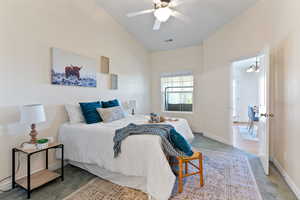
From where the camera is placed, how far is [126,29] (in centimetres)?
445

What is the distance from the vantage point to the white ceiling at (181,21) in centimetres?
322

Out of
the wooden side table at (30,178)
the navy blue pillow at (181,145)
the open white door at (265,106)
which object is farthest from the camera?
the open white door at (265,106)

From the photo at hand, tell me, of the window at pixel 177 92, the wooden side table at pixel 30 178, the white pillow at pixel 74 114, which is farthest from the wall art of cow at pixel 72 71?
the window at pixel 177 92

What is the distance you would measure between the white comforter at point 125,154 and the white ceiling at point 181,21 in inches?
101

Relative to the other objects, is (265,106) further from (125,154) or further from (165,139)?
(125,154)

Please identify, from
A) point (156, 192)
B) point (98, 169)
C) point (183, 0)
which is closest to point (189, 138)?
point (156, 192)

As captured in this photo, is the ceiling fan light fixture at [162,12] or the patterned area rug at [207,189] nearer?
the patterned area rug at [207,189]

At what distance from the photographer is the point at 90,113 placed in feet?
9.31

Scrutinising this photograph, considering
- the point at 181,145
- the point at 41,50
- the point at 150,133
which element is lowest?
the point at 181,145

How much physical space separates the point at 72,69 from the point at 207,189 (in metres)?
2.98

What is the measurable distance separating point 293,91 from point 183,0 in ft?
8.03

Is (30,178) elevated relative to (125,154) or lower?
lower

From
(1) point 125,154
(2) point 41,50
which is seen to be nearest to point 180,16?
(2) point 41,50

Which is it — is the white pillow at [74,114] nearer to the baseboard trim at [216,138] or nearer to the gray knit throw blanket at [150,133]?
the gray knit throw blanket at [150,133]
